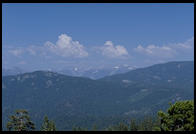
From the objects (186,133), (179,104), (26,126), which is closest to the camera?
(186,133)

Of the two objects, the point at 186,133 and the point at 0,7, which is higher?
the point at 0,7

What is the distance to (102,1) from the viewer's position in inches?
238

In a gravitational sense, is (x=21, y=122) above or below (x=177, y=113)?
above

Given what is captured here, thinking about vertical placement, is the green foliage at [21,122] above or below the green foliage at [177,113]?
above

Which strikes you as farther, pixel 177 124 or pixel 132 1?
pixel 177 124

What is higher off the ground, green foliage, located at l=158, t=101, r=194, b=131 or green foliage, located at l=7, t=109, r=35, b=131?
green foliage, located at l=7, t=109, r=35, b=131

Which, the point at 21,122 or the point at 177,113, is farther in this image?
the point at 21,122

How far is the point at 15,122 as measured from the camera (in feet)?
143

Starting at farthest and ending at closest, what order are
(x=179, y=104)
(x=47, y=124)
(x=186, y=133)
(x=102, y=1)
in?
(x=47, y=124)
(x=179, y=104)
(x=102, y=1)
(x=186, y=133)

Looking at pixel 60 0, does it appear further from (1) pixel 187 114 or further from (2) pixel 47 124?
(2) pixel 47 124

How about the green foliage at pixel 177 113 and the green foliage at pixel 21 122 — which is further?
the green foliage at pixel 21 122

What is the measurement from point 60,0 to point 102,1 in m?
0.74

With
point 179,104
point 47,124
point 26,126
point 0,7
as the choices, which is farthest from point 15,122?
point 0,7

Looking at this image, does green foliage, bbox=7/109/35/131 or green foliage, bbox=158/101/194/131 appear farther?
green foliage, bbox=7/109/35/131
